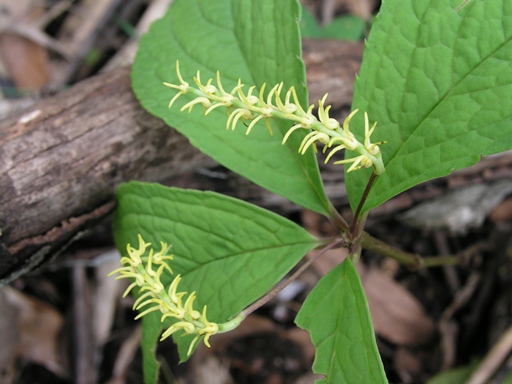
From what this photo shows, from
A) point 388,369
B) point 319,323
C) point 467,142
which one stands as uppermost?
point 467,142

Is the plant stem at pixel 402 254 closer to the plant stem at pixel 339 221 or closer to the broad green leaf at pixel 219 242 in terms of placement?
the plant stem at pixel 339 221

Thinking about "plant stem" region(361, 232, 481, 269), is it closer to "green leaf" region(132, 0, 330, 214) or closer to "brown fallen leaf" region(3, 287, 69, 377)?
"green leaf" region(132, 0, 330, 214)

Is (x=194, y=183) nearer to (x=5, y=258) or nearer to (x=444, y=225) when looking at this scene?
(x=5, y=258)

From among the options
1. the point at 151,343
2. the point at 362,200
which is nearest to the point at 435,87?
the point at 362,200

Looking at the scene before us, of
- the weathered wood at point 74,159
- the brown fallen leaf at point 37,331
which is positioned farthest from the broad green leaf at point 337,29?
the brown fallen leaf at point 37,331

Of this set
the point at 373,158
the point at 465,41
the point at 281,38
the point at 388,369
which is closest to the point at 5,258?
the point at 281,38
